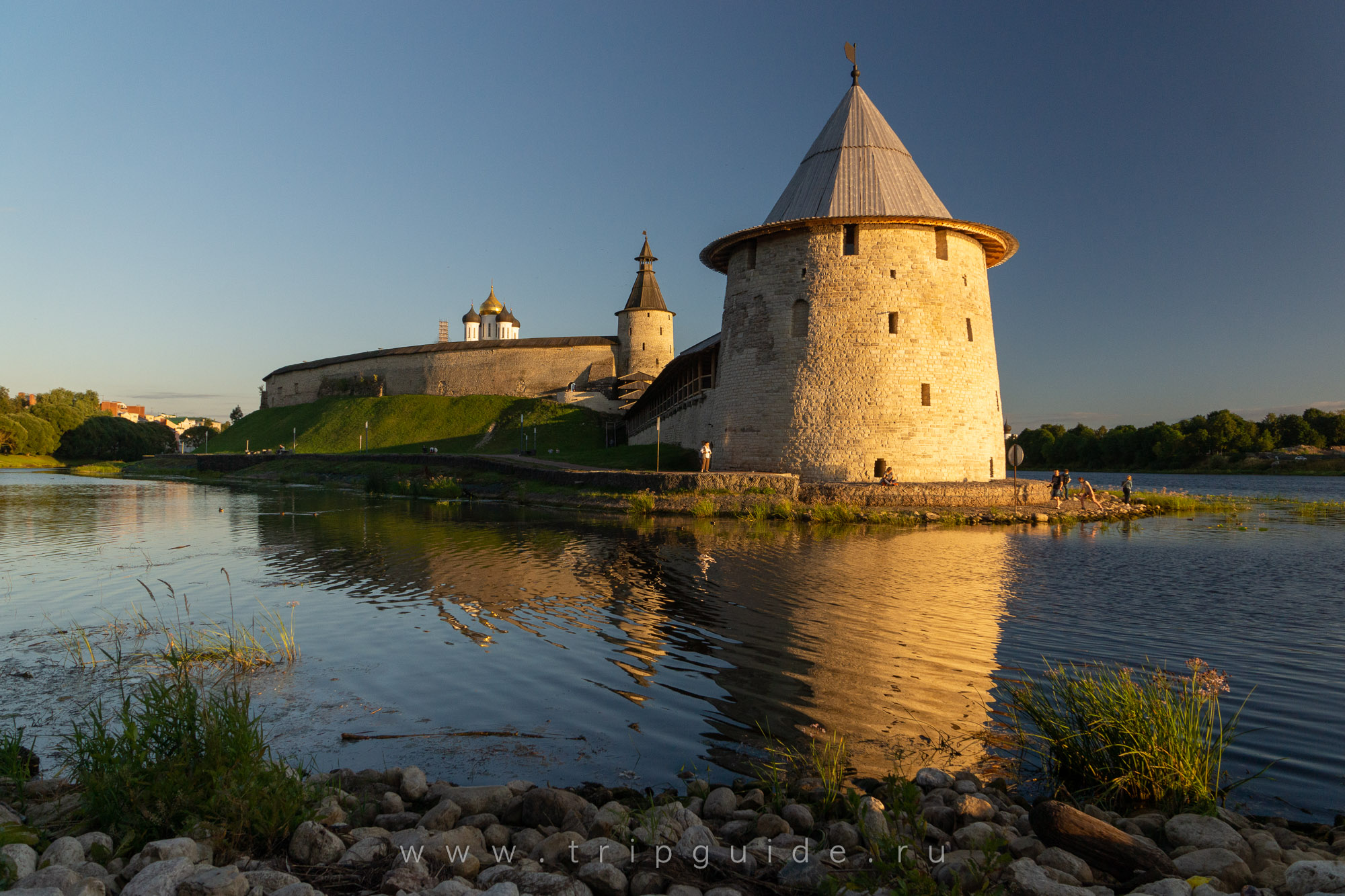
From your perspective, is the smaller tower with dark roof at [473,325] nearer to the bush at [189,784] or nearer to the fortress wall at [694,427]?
the fortress wall at [694,427]

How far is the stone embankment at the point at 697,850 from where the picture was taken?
2840 mm

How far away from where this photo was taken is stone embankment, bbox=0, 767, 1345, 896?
112 inches

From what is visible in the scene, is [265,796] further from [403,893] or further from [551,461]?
[551,461]

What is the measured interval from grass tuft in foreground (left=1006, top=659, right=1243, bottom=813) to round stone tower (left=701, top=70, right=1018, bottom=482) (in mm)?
18942

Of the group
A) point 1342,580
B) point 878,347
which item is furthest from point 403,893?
point 878,347

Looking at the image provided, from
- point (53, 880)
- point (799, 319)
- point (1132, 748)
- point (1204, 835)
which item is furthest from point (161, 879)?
point (799, 319)

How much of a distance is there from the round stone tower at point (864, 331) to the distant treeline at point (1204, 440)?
48.7 metres

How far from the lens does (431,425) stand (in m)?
58.3

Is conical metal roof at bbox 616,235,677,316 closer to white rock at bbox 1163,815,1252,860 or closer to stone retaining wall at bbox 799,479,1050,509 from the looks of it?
stone retaining wall at bbox 799,479,1050,509

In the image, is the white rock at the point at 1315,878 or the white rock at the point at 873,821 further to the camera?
the white rock at the point at 873,821

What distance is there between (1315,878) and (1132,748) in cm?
116

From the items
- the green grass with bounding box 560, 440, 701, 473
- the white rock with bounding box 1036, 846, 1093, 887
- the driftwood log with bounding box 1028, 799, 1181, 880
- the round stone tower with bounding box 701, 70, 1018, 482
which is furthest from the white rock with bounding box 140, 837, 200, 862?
the green grass with bounding box 560, 440, 701, 473

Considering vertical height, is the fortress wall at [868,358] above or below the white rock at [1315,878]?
above

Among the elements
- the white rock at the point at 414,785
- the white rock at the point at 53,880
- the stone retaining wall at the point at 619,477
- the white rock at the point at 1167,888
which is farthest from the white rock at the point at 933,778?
the stone retaining wall at the point at 619,477
